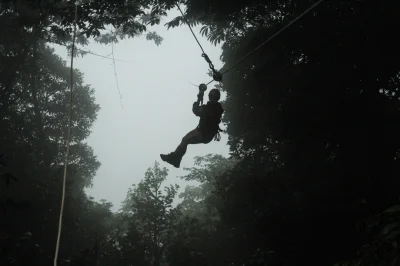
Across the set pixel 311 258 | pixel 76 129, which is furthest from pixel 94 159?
pixel 311 258

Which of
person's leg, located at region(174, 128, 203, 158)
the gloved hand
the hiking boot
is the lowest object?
the hiking boot

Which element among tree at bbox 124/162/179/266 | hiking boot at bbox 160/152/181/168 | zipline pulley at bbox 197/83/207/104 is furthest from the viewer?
tree at bbox 124/162/179/266

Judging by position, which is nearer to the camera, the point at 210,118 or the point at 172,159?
the point at 210,118

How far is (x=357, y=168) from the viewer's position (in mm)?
6055

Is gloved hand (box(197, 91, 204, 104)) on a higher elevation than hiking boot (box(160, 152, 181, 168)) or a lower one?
higher

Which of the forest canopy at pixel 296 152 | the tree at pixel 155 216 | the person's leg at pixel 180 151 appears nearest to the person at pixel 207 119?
the person's leg at pixel 180 151

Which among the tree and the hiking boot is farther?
the tree

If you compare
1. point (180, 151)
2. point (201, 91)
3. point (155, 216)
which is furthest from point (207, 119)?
point (155, 216)

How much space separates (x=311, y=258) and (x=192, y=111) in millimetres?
3369

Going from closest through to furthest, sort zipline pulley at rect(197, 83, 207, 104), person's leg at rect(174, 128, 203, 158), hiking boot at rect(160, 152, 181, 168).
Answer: zipline pulley at rect(197, 83, 207, 104) < person's leg at rect(174, 128, 203, 158) < hiking boot at rect(160, 152, 181, 168)

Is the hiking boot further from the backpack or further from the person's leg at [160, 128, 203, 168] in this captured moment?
the backpack

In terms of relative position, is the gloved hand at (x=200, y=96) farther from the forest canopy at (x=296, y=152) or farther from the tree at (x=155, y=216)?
the tree at (x=155, y=216)

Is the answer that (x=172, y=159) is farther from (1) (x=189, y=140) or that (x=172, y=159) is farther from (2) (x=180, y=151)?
(1) (x=189, y=140)

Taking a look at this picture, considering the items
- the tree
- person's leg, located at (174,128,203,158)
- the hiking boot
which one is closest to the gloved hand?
person's leg, located at (174,128,203,158)
